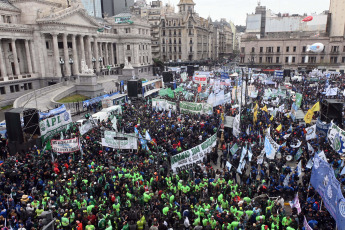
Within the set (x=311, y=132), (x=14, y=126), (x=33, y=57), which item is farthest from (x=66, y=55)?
(x=311, y=132)

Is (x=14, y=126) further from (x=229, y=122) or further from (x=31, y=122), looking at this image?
(x=229, y=122)

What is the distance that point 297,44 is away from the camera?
222ft

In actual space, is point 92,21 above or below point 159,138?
above

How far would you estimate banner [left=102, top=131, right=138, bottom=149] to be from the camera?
1725 cm

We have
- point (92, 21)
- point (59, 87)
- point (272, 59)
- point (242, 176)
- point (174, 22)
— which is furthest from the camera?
point (174, 22)

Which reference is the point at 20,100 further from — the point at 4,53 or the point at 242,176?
the point at 242,176

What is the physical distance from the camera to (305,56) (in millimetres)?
67312

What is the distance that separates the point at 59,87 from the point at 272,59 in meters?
52.8

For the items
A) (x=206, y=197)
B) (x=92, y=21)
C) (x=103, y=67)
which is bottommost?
(x=206, y=197)

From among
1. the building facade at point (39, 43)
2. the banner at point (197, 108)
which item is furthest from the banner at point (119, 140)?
the building facade at point (39, 43)

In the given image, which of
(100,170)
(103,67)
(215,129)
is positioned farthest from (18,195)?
(103,67)

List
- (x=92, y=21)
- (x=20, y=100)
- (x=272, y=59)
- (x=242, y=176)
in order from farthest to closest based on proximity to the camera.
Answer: (x=272, y=59) < (x=92, y=21) < (x=20, y=100) < (x=242, y=176)

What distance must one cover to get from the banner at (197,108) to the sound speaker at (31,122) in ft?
39.4

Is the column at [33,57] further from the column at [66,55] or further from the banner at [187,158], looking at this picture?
the banner at [187,158]
